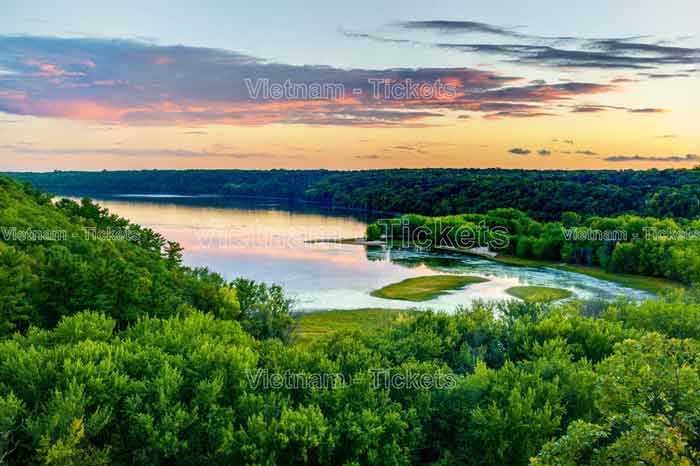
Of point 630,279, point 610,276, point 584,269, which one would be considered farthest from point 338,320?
point 584,269

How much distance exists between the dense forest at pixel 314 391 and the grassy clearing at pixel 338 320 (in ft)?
57.2

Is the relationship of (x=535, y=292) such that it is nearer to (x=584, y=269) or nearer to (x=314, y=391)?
(x=584, y=269)

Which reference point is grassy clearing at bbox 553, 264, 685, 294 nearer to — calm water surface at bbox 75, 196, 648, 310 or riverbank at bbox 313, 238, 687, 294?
riverbank at bbox 313, 238, 687, 294

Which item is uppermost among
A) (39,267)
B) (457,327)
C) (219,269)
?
(39,267)

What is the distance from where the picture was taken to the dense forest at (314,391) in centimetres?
1330

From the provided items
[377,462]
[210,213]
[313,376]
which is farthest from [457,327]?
[210,213]

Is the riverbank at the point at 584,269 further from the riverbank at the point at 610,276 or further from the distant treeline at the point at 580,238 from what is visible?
the distant treeline at the point at 580,238

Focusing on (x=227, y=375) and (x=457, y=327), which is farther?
(x=457, y=327)

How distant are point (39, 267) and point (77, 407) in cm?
1570

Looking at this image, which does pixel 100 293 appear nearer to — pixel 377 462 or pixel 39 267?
pixel 39 267

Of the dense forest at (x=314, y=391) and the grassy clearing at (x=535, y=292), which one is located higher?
the dense forest at (x=314, y=391)

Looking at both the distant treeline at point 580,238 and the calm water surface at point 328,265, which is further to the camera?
the distant treeline at point 580,238

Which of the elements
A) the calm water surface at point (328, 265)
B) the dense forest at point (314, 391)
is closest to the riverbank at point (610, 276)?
the calm water surface at point (328, 265)

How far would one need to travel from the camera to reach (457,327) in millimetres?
29516
